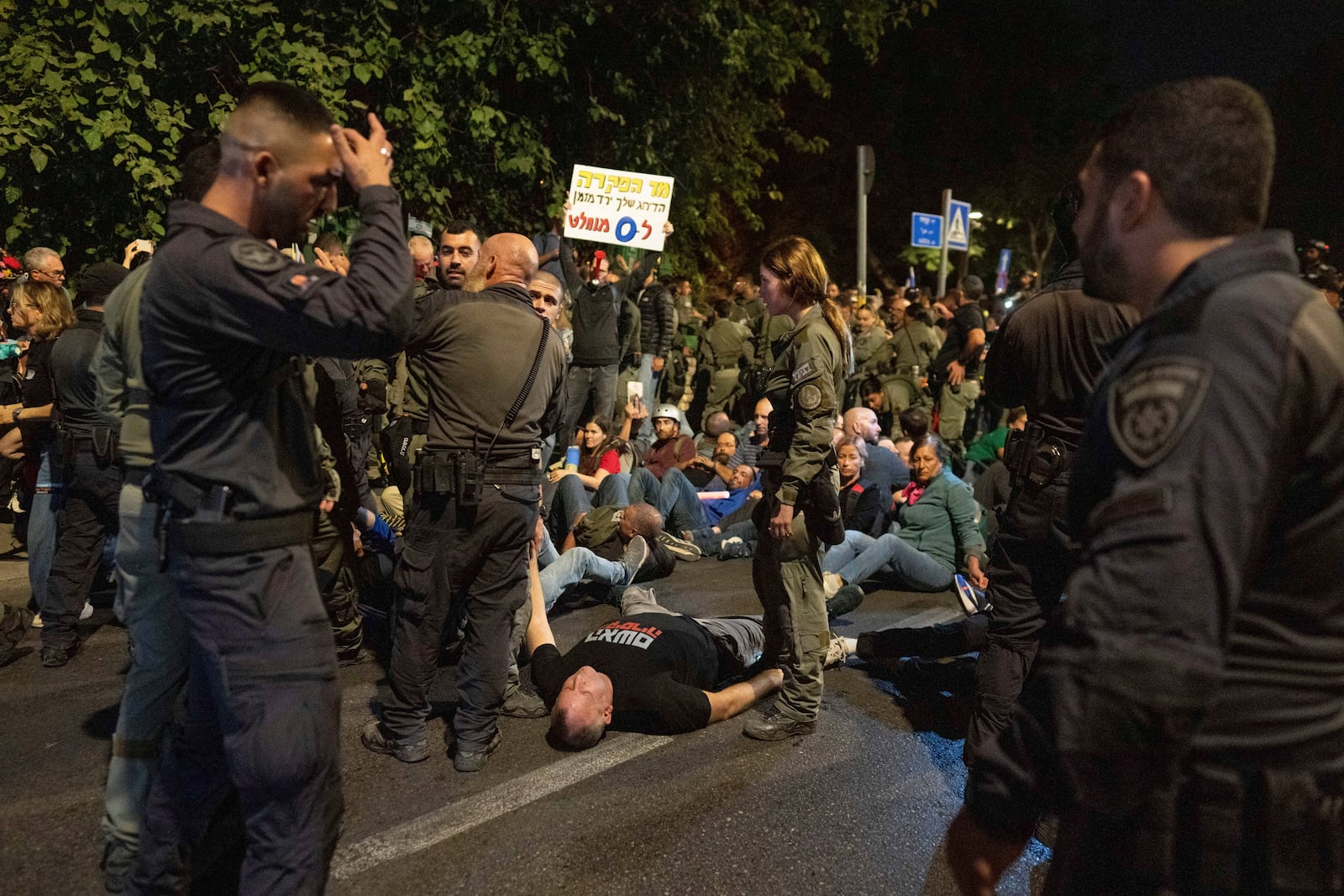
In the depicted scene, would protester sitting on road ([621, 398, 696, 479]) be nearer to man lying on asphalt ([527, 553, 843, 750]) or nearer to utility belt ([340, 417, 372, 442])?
utility belt ([340, 417, 372, 442])

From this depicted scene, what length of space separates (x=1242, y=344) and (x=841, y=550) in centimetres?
622

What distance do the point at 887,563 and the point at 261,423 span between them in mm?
5851

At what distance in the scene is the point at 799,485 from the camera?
4.46 meters

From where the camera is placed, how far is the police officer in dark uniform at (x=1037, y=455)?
12.6ft

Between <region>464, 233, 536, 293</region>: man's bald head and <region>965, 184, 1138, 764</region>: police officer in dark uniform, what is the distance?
2049mm

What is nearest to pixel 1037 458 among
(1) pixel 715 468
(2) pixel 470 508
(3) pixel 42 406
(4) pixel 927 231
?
(2) pixel 470 508

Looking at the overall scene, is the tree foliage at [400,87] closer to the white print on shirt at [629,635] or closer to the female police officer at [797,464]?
the female police officer at [797,464]

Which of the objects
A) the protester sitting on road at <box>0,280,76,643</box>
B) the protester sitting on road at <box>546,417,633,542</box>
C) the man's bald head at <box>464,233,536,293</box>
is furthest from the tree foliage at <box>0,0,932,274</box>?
the man's bald head at <box>464,233,536,293</box>

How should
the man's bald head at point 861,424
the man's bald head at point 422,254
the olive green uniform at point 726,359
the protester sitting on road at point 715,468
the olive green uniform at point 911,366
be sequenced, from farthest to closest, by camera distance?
the olive green uniform at point 726,359, the olive green uniform at point 911,366, the protester sitting on road at point 715,468, the man's bald head at point 861,424, the man's bald head at point 422,254

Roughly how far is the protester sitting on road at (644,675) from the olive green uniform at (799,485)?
40cm

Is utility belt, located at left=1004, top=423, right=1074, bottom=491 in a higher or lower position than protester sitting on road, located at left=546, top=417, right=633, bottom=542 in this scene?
higher

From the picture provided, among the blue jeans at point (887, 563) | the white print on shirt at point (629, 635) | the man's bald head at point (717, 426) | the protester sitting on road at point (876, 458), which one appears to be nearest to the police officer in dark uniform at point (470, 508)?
the white print on shirt at point (629, 635)

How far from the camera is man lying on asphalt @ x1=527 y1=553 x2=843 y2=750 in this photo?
4.41 metres

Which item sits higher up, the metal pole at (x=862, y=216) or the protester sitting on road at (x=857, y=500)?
the metal pole at (x=862, y=216)
